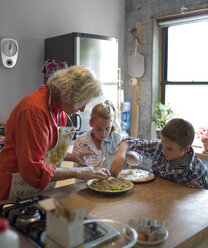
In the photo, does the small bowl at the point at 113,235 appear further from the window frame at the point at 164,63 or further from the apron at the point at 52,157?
the window frame at the point at 164,63

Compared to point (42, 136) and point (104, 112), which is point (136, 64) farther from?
point (42, 136)

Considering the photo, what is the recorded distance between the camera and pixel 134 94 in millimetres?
4078

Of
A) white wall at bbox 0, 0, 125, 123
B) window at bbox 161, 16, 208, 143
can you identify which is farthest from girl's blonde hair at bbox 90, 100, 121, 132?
window at bbox 161, 16, 208, 143

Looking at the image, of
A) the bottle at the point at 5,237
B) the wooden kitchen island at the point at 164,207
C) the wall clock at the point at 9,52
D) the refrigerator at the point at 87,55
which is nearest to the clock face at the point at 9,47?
the wall clock at the point at 9,52

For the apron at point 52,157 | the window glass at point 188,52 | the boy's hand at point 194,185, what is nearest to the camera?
the apron at point 52,157

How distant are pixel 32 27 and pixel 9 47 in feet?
1.28

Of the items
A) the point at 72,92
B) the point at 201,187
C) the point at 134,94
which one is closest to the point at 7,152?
the point at 72,92

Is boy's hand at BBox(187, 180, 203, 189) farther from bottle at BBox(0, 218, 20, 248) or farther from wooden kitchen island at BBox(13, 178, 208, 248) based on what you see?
bottle at BBox(0, 218, 20, 248)

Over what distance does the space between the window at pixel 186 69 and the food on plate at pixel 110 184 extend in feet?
8.17

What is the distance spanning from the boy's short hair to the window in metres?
2.15

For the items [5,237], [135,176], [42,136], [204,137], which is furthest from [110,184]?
[204,137]

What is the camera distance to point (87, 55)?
3082 mm

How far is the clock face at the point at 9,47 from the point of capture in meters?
2.98

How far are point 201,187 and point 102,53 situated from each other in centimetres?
208
